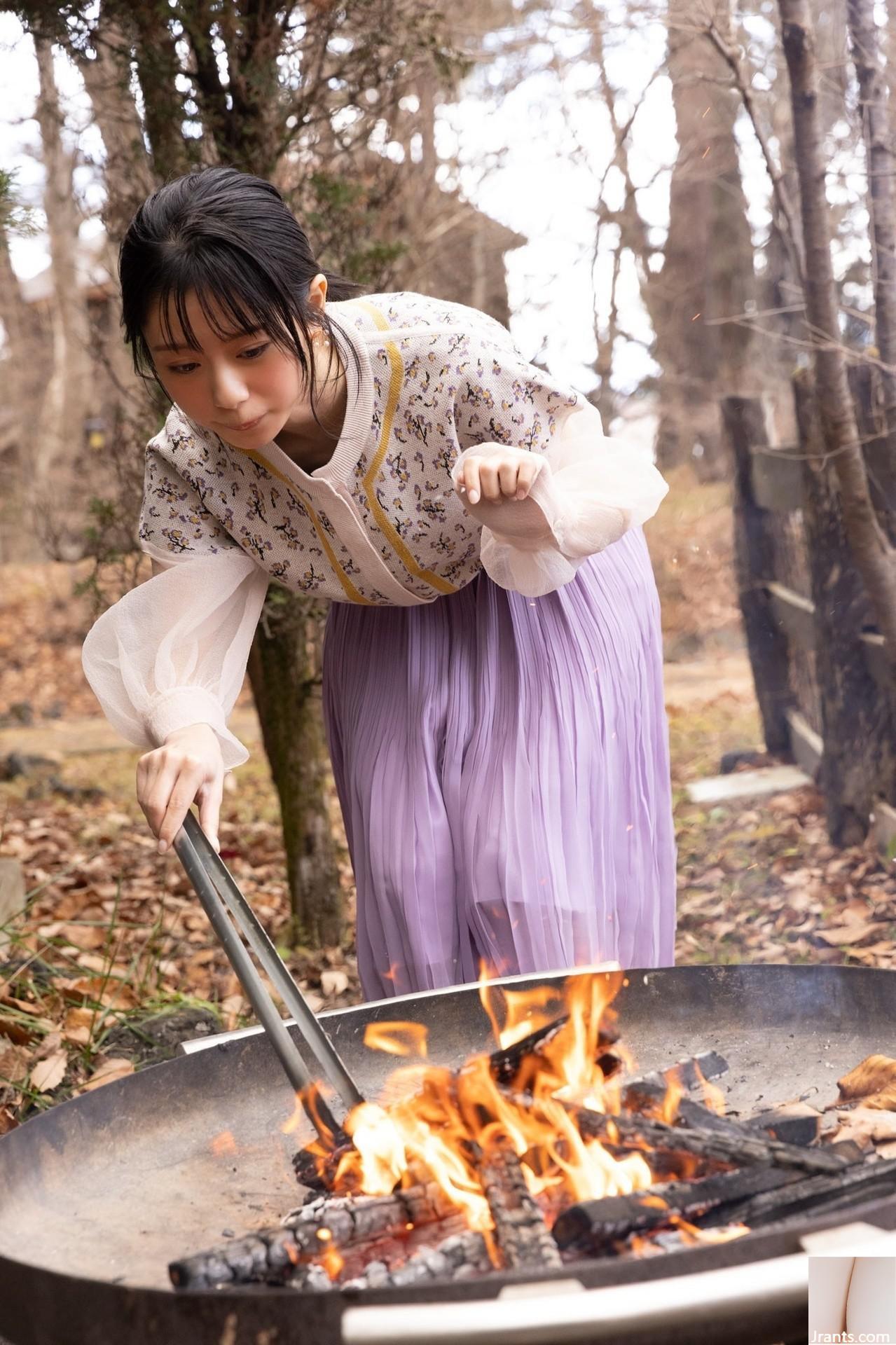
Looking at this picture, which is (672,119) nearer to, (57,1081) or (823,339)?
(823,339)

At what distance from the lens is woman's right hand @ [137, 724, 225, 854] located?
6.27 ft

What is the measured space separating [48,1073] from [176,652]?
3.69ft

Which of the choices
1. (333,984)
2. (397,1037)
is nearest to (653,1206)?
(397,1037)

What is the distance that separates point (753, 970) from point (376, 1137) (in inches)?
28.6

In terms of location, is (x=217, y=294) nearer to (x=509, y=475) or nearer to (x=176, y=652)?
(x=509, y=475)

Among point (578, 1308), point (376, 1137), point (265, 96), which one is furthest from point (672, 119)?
point (578, 1308)

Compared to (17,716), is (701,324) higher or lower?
higher

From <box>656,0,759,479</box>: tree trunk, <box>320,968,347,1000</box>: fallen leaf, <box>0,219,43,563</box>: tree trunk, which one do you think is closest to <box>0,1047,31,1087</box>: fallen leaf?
<box>320,968,347,1000</box>: fallen leaf

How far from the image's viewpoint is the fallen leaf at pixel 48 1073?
2.74 metres

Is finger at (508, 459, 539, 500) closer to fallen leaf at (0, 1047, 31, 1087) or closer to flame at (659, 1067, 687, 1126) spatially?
flame at (659, 1067, 687, 1126)

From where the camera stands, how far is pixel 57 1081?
2771 millimetres

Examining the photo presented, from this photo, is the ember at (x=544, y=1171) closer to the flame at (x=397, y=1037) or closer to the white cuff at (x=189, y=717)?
the flame at (x=397, y=1037)

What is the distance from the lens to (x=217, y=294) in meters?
1.83

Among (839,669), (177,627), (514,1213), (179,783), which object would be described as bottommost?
(514,1213)
